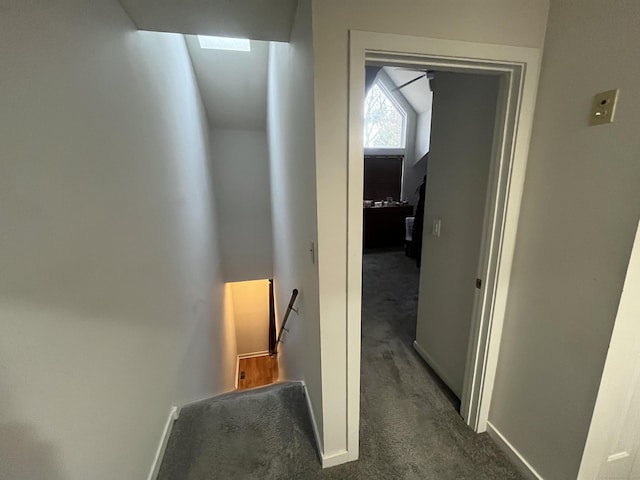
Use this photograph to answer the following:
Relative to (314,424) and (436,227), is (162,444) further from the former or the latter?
(436,227)

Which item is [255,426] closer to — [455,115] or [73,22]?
[73,22]

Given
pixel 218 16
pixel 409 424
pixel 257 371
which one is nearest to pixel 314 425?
pixel 409 424

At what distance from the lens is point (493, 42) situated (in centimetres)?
115

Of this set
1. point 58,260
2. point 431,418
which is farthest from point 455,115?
point 58,260

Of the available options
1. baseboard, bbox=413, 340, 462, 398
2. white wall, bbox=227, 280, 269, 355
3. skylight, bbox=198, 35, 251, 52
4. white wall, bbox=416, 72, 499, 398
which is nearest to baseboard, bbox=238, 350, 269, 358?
white wall, bbox=227, 280, 269, 355

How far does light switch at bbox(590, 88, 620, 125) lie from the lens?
966 millimetres

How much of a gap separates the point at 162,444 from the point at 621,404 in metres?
2.24

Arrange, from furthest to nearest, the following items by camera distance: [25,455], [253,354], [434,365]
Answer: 1. [253,354]
2. [434,365]
3. [25,455]

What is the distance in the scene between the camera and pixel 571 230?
3.71ft

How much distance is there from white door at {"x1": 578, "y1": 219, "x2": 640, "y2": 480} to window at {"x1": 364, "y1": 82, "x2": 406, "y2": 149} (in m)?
5.95

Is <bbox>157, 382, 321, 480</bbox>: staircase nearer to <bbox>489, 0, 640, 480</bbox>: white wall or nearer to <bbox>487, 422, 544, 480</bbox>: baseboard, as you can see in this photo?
<bbox>487, 422, 544, 480</bbox>: baseboard

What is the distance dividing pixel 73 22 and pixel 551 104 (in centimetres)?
196

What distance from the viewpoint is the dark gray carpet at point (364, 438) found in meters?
1.43

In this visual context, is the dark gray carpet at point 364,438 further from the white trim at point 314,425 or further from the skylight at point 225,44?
the skylight at point 225,44
